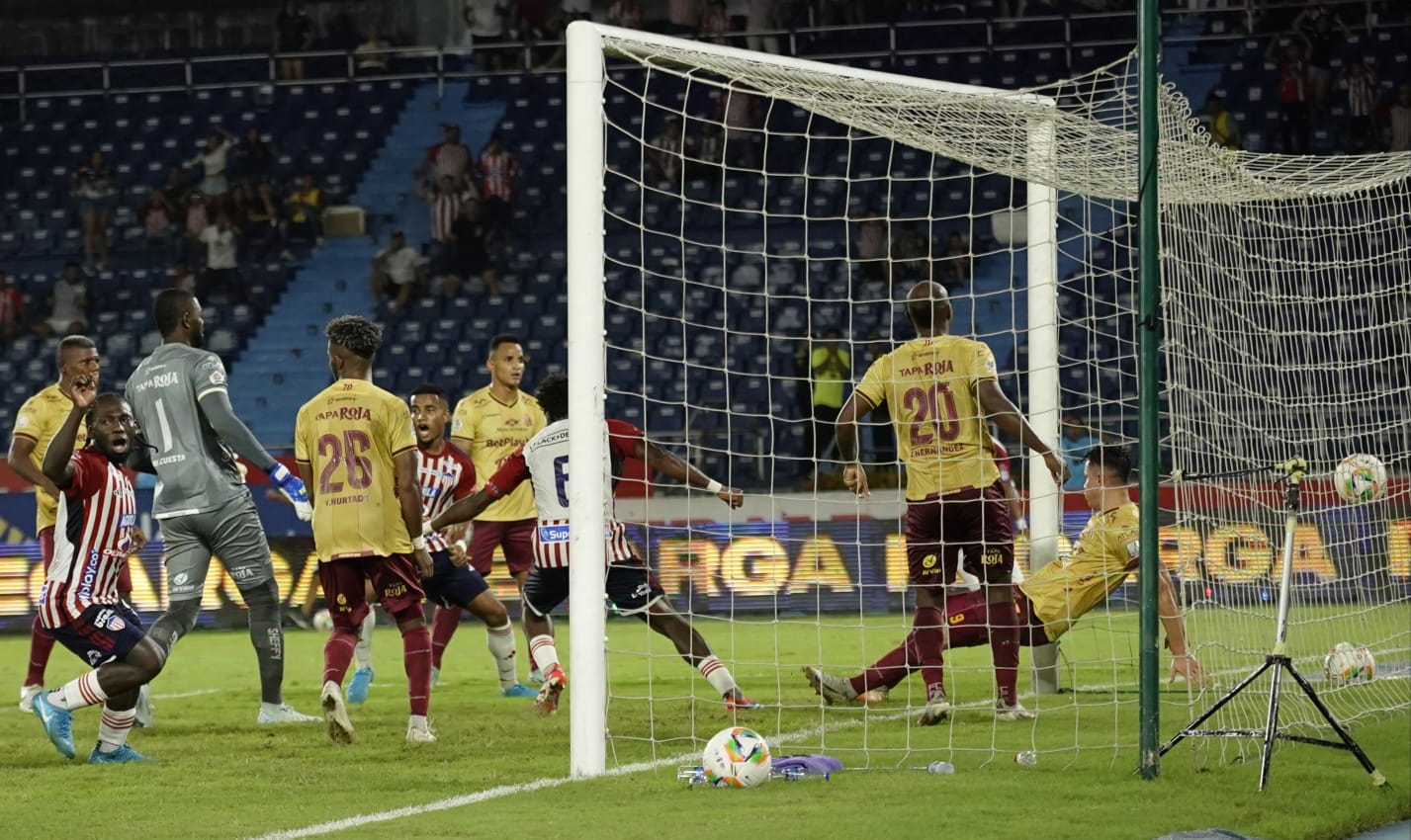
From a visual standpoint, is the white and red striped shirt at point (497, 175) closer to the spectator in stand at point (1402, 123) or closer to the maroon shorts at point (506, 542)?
the spectator in stand at point (1402, 123)

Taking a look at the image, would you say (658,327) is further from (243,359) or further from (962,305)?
(243,359)

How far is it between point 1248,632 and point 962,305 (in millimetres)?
13618

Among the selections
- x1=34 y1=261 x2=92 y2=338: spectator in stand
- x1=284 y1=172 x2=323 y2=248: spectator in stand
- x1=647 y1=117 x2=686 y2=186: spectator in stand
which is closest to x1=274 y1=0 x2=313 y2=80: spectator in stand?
x1=284 y1=172 x2=323 y2=248: spectator in stand

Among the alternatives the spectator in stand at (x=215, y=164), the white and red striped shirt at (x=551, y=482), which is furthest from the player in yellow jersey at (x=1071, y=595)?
the spectator in stand at (x=215, y=164)

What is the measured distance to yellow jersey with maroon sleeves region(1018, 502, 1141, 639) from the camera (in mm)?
9219

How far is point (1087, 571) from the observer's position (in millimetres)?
9234

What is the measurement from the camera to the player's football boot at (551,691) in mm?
9250

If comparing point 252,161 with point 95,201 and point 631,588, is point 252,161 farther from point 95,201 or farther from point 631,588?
point 631,588

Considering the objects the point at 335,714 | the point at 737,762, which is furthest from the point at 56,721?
the point at 737,762

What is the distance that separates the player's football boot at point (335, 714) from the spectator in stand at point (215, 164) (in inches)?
724

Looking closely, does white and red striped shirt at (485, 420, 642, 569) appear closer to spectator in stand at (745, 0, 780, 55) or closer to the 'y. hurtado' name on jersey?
the 'y. hurtado' name on jersey

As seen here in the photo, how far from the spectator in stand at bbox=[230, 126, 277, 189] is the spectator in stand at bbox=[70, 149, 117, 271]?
6.64ft

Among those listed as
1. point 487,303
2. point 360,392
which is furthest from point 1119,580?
point 487,303

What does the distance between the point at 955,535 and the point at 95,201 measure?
65.9 ft
